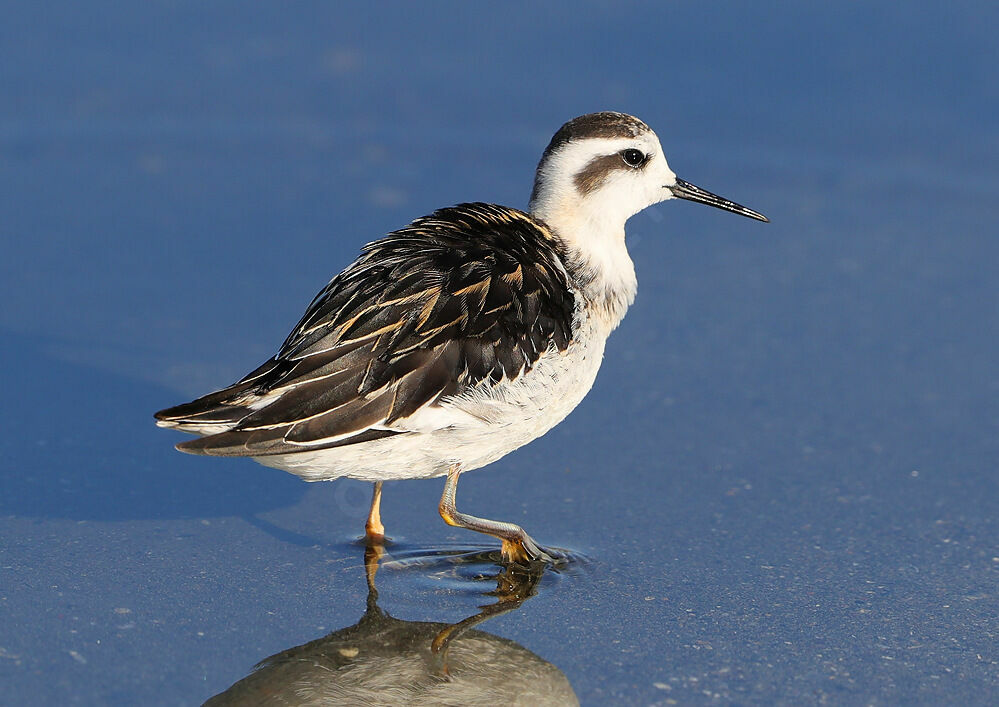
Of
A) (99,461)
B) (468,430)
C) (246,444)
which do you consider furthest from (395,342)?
(99,461)

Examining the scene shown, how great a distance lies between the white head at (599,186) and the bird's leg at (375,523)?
132cm

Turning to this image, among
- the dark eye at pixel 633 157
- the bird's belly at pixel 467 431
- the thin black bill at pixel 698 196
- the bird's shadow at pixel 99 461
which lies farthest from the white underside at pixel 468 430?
the thin black bill at pixel 698 196

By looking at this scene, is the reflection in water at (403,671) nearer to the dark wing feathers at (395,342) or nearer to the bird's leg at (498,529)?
the bird's leg at (498,529)

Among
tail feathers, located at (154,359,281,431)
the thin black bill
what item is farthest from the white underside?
the thin black bill

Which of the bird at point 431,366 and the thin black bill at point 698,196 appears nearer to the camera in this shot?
the bird at point 431,366

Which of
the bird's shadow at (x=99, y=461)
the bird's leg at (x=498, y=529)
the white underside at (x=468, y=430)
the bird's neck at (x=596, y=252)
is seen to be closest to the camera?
the white underside at (x=468, y=430)

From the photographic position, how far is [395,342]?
5.54 metres

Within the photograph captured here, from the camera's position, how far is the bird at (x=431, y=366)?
212 inches

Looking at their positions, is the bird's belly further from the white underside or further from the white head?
the white head

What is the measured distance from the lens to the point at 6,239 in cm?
822

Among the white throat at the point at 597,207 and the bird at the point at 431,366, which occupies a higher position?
the white throat at the point at 597,207

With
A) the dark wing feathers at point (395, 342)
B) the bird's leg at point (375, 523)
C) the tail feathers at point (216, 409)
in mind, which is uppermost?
the dark wing feathers at point (395, 342)

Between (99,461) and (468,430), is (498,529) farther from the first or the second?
(99,461)

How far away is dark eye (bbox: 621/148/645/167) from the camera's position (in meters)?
6.57
